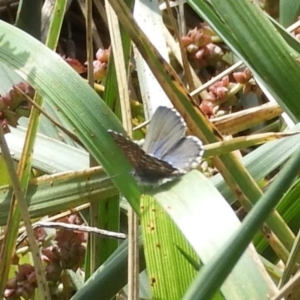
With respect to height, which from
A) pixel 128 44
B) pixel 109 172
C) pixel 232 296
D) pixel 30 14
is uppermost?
pixel 30 14

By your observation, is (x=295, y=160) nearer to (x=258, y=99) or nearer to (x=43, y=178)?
(x=43, y=178)

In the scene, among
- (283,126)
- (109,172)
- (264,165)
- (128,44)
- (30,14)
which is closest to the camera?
(109,172)

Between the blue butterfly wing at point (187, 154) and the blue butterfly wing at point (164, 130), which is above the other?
the blue butterfly wing at point (164, 130)

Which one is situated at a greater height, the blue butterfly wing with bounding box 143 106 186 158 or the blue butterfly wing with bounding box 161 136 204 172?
the blue butterfly wing with bounding box 143 106 186 158

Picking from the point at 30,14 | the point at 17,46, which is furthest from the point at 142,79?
the point at 30,14
